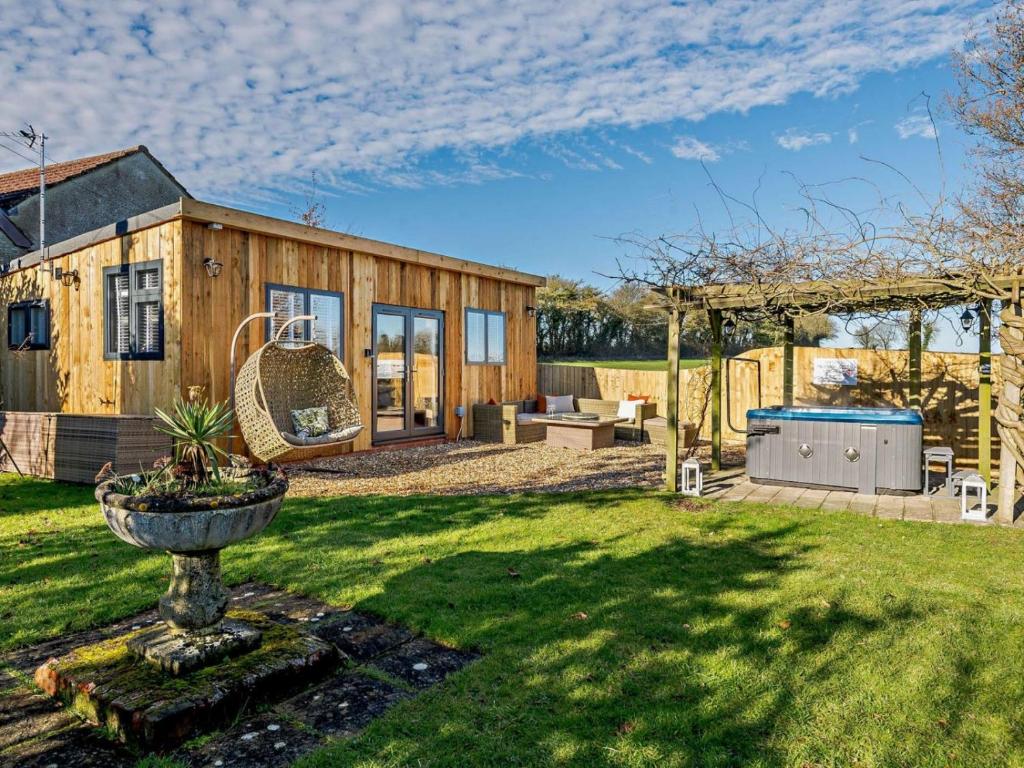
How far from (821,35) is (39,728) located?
922 cm

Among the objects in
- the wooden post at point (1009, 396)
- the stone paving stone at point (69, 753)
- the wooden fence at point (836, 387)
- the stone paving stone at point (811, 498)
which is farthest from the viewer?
the wooden fence at point (836, 387)

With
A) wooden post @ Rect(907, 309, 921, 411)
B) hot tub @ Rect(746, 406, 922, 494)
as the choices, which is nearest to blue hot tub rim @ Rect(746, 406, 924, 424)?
hot tub @ Rect(746, 406, 922, 494)

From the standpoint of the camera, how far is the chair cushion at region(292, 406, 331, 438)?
755cm

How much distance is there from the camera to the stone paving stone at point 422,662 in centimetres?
254

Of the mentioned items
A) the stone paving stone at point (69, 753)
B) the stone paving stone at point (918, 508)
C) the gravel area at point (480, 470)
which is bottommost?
the stone paving stone at point (69, 753)

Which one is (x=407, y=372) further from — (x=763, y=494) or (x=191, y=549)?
(x=191, y=549)

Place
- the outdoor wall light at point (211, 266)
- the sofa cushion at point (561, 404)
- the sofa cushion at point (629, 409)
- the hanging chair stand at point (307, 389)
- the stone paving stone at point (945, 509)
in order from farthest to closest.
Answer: the sofa cushion at point (561, 404), the sofa cushion at point (629, 409), the outdoor wall light at point (211, 266), the hanging chair stand at point (307, 389), the stone paving stone at point (945, 509)

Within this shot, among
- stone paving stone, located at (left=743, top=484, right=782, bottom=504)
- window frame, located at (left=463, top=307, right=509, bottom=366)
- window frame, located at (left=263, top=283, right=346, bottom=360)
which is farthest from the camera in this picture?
window frame, located at (left=463, top=307, right=509, bottom=366)

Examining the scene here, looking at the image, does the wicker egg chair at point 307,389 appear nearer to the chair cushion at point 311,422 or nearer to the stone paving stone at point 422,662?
the chair cushion at point 311,422

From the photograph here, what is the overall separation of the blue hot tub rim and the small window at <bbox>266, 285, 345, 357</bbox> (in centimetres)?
567

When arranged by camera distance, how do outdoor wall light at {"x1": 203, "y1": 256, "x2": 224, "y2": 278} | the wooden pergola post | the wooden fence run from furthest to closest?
the wooden fence
outdoor wall light at {"x1": 203, "y1": 256, "x2": 224, "y2": 278}
the wooden pergola post

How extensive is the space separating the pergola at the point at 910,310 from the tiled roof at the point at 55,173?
13.9 m

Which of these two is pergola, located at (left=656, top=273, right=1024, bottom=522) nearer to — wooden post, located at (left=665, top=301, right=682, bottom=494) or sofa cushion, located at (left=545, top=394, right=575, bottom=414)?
wooden post, located at (left=665, top=301, right=682, bottom=494)

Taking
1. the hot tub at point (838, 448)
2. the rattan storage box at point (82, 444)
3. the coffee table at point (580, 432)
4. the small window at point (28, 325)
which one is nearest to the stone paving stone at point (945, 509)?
the hot tub at point (838, 448)
